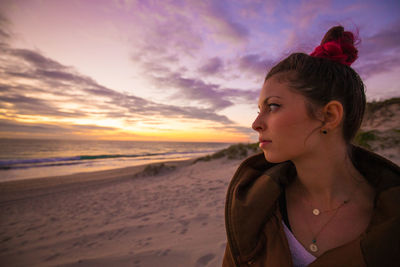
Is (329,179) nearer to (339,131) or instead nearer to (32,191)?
(339,131)

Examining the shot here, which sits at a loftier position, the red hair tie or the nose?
the red hair tie

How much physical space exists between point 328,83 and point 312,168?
2.01 ft

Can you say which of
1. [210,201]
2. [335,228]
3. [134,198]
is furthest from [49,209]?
[335,228]

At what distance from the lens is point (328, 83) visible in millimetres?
1244

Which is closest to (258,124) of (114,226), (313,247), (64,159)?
(313,247)

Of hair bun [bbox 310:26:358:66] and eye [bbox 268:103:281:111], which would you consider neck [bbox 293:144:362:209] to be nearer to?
eye [bbox 268:103:281:111]

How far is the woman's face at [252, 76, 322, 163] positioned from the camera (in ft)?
4.04

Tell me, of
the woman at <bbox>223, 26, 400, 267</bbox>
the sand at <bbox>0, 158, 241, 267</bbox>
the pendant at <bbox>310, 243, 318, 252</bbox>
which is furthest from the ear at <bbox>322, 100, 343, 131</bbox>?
the sand at <bbox>0, 158, 241, 267</bbox>

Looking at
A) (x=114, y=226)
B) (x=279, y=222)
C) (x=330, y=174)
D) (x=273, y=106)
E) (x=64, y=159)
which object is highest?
(x=273, y=106)

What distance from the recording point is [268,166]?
1.73m

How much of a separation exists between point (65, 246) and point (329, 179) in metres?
4.84

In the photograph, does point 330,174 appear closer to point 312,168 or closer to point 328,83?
point 312,168

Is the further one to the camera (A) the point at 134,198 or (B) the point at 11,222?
(A) the point at 134,198

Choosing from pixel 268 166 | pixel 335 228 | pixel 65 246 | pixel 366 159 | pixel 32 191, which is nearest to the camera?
pixel 335 228
